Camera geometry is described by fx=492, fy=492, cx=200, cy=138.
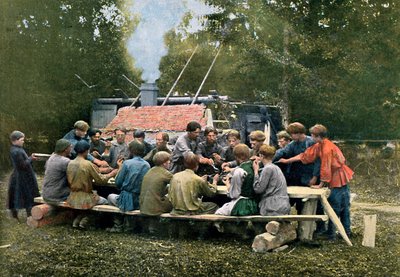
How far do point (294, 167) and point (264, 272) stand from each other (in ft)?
8.07

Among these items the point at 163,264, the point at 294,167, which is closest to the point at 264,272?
the point at 163,264

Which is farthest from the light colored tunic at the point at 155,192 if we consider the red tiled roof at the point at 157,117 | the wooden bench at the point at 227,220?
the red tiled roof at the point at 157,117

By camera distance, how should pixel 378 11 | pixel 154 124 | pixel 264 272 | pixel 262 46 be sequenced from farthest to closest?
pixel 154 124 → pixel 262 46 → pixel 378 11 → pixel 264 272

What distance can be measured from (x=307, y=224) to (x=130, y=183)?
2371 mm

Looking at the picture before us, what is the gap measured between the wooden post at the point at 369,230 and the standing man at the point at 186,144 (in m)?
2.58

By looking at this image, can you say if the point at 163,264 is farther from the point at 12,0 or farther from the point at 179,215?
the point at 12,0

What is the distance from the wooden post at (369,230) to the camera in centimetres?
601

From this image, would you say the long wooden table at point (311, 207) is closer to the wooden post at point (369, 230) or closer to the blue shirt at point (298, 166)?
the wooden post at point (369, 230)

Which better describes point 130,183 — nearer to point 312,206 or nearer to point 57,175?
point 57,175

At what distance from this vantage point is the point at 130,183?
661 centimetres

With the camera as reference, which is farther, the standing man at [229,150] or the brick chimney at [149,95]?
the brick chimney at [149,95]

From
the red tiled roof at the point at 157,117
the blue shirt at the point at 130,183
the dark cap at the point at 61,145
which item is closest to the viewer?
the blue shirt at the point at 130,183

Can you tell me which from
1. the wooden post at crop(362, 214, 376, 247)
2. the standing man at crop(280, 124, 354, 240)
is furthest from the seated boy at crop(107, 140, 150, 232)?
the wooden post at crop(362, 214, 376, 247)

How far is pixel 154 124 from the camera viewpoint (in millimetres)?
11008
